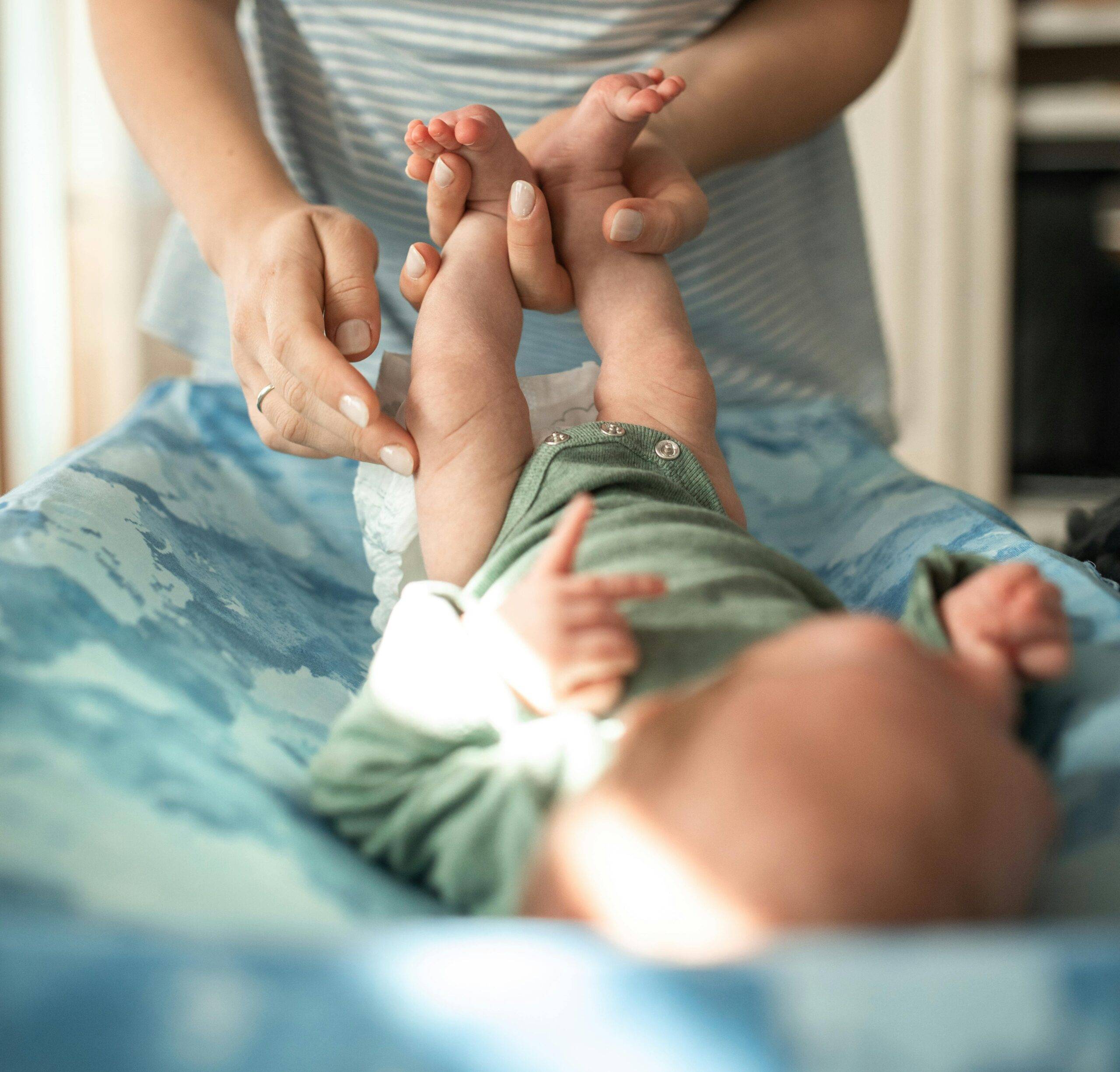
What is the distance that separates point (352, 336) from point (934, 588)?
0.39 meters

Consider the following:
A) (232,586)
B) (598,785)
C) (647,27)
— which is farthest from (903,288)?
(598,785)

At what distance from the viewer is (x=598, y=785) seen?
42 centimetres

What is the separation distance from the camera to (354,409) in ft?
2.14

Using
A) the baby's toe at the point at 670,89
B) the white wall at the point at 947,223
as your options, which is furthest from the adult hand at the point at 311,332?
the white wall at the point at 947,223

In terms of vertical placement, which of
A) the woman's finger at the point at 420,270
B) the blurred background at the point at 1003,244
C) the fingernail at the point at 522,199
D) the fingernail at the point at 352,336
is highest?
the fingernail at the point at 522,199

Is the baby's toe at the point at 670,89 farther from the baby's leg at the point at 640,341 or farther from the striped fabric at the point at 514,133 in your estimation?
the striped fabric at the point at 514,133

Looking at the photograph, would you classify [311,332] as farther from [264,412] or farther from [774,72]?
[774,72]

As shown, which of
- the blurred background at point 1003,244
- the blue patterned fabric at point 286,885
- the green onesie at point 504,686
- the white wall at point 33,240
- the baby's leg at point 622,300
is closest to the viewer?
the blue patterned fabric at point 286,885

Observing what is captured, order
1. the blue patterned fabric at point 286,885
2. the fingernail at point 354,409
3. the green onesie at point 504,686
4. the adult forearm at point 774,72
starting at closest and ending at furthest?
1. the blue patterned fabric at point 286,885
2. the green onesie at point 504,686
3. the fingernail at point 354,409
4. the adult forearm at point 774,72

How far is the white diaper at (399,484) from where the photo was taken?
76cm

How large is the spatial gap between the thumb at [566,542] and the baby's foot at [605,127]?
1.10 feet

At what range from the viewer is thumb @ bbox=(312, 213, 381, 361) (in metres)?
0.71

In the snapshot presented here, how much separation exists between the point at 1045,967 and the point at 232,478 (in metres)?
0.79

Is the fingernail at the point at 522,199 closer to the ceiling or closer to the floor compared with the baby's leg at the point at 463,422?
closer to the ceiling
